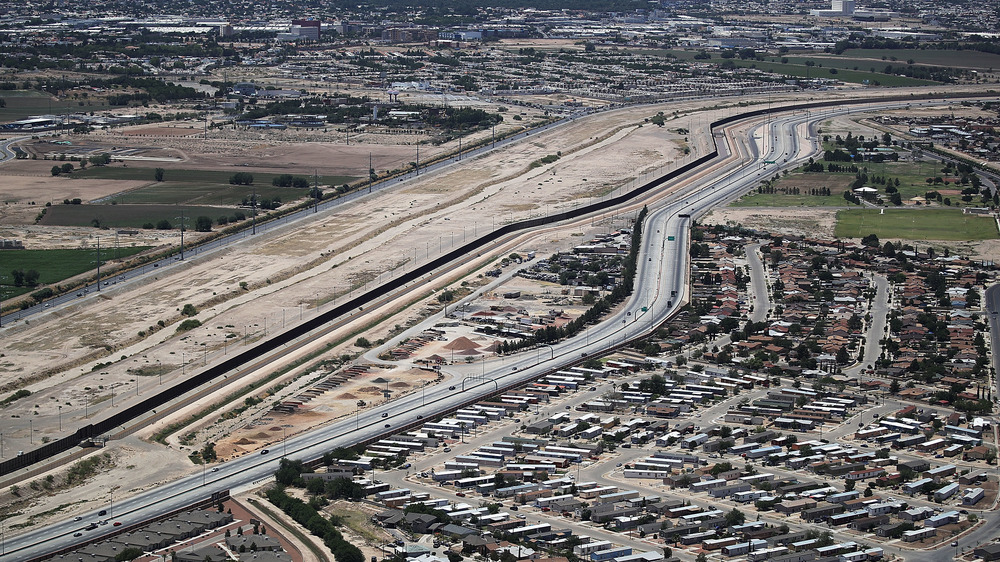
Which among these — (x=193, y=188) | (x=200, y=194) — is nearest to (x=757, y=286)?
(x=200, y=194)

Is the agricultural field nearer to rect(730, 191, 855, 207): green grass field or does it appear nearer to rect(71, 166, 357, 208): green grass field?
rect(71, 166, 357, 208): green grass field

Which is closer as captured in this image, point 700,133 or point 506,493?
point 506,493

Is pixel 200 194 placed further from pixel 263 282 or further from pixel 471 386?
pixel 471 386

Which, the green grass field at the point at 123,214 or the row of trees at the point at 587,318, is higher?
the green grass field at the point at 123,214

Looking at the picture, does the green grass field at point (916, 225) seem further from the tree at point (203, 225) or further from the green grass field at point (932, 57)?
the green grass field at point (932, 57)

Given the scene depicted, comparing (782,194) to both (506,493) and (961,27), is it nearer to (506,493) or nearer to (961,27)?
(506,493)

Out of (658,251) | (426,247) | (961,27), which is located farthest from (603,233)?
(961,27)

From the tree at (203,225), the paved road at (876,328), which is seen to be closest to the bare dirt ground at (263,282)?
the tree at (203,225)
